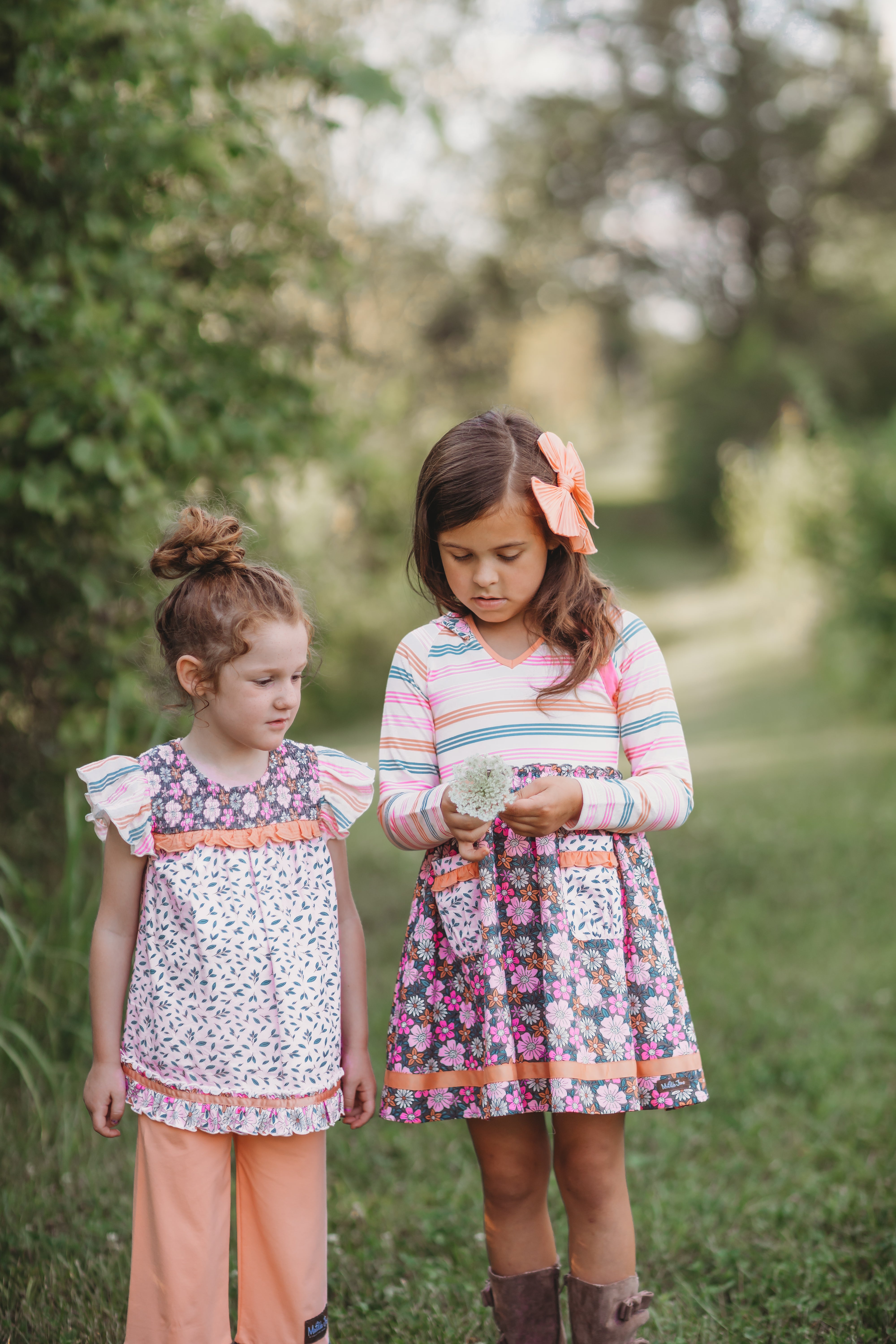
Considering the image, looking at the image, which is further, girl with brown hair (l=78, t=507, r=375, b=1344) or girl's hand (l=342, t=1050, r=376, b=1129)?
girl's hand (l=342, t=1050, r=376, b=1129)

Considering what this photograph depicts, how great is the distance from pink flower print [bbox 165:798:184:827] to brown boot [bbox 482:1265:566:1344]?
946 millimetres

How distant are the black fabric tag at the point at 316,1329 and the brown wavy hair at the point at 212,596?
1.01 meters

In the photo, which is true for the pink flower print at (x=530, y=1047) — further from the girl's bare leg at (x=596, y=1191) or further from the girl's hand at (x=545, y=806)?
the girl's hand at (x=545, y=806)

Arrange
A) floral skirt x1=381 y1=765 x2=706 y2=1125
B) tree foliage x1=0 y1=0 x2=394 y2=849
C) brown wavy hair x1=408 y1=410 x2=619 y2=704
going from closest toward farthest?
floral skirt x1=381 y1=765 x2=706 y2=1125
brown wavy hair x1=408 y1=410 x2=619 y2=704
tree foliage x1=0 y1=0 x2=394 y2=849

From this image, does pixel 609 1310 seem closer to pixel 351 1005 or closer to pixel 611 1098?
pixel 611 1098

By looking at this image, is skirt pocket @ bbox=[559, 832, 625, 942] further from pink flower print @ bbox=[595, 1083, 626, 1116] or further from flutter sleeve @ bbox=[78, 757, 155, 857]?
flutter sleeve @ bbox=[78, 757, 155, 857]

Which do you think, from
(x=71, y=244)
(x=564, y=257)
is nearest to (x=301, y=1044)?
(x=71, y=244)

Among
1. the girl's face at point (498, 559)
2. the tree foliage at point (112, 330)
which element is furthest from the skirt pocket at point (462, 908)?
the tree foliage at point (112, 330)

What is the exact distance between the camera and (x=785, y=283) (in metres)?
22.9

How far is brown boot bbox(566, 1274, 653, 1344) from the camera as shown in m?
1.96

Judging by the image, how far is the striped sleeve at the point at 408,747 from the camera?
1948 mm

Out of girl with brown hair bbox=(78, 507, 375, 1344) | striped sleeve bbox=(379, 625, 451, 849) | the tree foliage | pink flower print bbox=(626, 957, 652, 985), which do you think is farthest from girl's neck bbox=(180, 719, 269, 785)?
the tree foliage

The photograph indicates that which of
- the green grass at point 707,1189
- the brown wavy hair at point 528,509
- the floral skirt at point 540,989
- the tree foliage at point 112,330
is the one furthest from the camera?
the tree foliage at point 112,330

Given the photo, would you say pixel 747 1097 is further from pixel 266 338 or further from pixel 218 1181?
pixel 266 338
